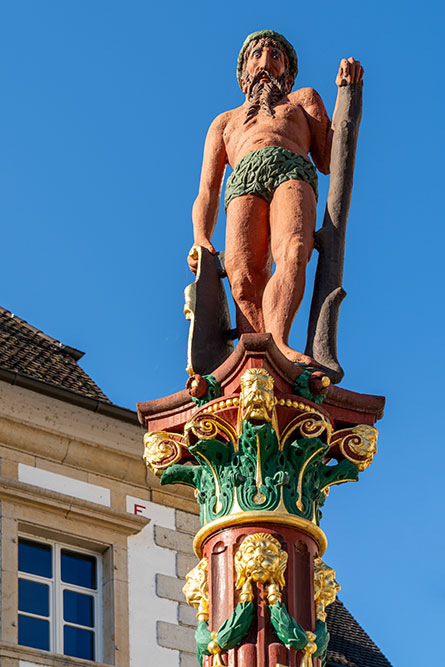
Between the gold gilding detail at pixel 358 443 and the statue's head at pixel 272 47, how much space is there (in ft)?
7.09

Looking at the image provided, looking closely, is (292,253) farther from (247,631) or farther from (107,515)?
(107,515)

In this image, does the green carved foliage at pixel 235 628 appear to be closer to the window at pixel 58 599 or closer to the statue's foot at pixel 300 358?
the statue's foot at pixel 300 358

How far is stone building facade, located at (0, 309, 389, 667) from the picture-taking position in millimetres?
14234

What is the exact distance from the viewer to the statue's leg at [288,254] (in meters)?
8.19

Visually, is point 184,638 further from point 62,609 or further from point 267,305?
point 267,305

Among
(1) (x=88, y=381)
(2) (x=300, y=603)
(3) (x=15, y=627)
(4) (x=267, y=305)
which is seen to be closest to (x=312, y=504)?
(2) (x=300, y=603)

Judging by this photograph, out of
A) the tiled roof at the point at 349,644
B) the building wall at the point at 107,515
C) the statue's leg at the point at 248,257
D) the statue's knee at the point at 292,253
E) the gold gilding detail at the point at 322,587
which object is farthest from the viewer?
the tiled roof at the point at 349,644

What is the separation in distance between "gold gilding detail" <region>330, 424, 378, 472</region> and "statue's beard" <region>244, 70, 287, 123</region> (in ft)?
6.30

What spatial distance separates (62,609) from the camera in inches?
566

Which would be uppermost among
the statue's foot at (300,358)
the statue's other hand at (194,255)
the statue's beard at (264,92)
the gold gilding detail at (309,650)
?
the statue's beard at (264,92)

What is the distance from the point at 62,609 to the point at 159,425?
22.2ft

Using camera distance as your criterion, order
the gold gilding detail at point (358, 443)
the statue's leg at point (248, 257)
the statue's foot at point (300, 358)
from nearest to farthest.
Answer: the gold gilding detail at point (358, 443)
the statue's foot at point (300, 358)
the statue's leg at point (248, 257)

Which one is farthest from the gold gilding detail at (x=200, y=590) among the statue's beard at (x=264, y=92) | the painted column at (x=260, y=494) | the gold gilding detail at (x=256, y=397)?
the statue's beard at (x=264, y=92)

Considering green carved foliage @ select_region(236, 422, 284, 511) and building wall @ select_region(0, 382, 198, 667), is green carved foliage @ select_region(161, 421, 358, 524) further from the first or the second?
building wall @ select_region(0, 382, 198, 667)
